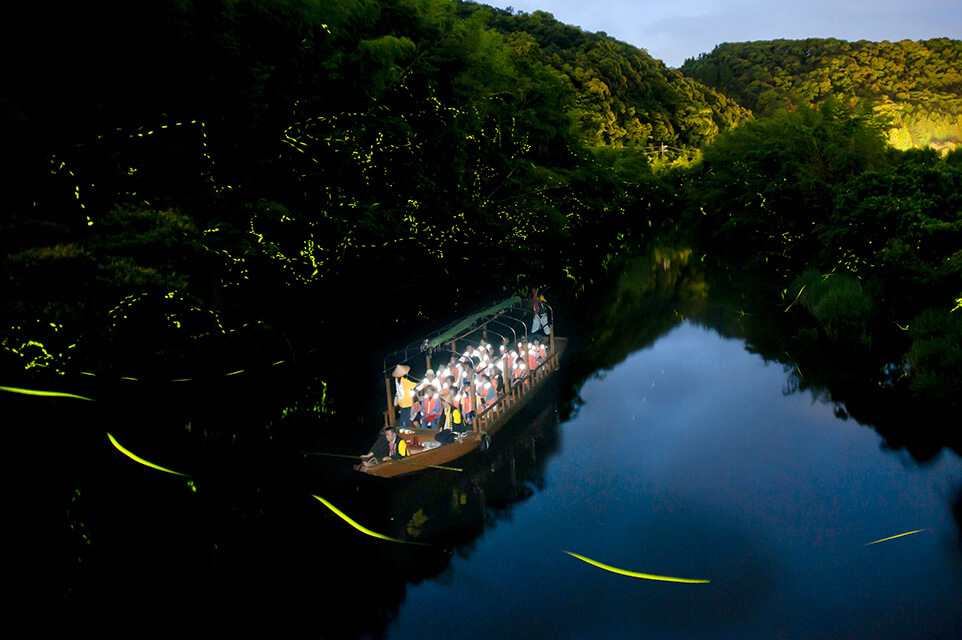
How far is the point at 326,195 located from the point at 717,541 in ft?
40.8

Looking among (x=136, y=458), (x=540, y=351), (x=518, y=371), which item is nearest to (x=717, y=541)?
(x=518, y=371)

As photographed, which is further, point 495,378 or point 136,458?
point 495,378

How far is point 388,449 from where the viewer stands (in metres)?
11.0

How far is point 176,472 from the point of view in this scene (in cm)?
1223

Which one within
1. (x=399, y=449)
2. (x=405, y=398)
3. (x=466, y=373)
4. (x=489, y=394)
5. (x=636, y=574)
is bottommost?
(x=636, y=574)

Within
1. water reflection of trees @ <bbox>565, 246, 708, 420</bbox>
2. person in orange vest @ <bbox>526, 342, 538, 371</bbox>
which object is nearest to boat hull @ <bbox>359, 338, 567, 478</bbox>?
person in orange vest @ <bbox>526, 342, 538, 371</bbox>

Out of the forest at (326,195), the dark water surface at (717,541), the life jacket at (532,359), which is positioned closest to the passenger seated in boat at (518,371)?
the life jacket at (532,359)

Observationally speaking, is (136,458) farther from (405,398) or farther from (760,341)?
(760,341)

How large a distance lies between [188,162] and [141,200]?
4.43 feet

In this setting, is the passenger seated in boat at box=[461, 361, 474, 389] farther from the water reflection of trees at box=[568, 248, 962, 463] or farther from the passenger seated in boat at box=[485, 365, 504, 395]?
the water reflection of trees at box=[568, 248, 962, 463]

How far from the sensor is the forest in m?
11.2

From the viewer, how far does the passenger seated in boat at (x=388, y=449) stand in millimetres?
10688

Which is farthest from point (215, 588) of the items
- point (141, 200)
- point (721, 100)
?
point (721, 100)

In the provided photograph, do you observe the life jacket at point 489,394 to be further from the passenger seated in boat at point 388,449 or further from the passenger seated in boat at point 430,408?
the passenger seated in boat at point 388,449
